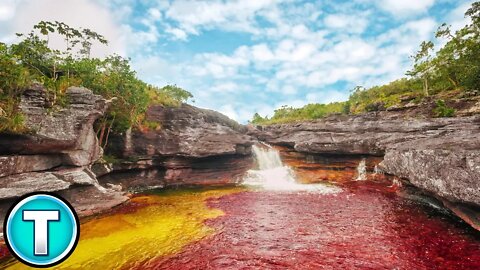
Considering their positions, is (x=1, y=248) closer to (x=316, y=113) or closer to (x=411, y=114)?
(x=411, y=114)

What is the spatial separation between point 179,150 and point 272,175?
1243 cm

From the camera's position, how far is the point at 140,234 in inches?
581

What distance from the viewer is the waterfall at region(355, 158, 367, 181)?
31103 mm

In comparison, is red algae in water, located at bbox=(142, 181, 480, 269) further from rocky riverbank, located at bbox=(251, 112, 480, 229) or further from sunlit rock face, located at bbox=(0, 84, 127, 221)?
sunlit rock face, located at bbox=(0, 84, 127, 221)

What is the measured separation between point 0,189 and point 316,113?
5406 cm

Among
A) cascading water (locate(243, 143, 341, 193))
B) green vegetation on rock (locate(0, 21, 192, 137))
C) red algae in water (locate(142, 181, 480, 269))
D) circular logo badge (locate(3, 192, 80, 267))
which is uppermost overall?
green vegetation on rock (locate(0, 21, 192, 137))

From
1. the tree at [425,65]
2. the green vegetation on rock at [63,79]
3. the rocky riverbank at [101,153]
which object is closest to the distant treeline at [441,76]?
the tree at [425,65]

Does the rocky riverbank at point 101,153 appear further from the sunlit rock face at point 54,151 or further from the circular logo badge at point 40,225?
the circular logo badge at point 40,225

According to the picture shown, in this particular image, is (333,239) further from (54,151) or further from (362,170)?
(362,170)

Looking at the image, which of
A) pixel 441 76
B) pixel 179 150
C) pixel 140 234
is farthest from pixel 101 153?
pixel 441 76

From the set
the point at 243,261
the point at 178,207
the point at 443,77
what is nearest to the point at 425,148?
the point at 243,261

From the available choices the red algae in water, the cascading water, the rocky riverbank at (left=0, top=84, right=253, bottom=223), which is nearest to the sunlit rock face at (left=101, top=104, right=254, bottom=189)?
the rocky riverbank at (left=0, top=84, right=253, bottom=223)

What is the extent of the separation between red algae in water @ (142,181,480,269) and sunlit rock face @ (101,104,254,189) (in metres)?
11.6

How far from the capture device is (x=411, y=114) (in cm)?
3750
